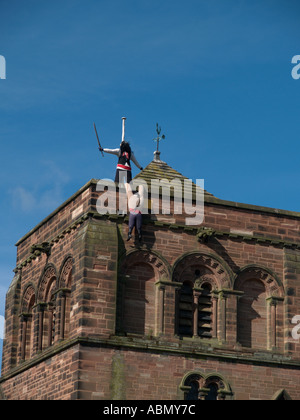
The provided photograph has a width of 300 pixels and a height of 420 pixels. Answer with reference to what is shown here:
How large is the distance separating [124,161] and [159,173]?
6.58 feet

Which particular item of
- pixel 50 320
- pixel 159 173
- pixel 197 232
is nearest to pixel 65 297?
pixel 50 320

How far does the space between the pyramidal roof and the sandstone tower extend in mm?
136

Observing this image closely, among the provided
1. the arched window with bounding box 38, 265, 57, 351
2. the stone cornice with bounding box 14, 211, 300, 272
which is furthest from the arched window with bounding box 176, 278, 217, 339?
the arched window with bounding box 38, 265, 57, 351

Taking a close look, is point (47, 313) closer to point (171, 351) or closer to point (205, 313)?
point (171, 351)

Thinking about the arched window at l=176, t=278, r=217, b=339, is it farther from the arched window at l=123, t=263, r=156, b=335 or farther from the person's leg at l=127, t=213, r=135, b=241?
the person's leg at l=127, t=213, r=135, b=241

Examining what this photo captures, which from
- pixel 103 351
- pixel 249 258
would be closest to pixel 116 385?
pixel 103 351

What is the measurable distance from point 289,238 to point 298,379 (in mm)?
5571

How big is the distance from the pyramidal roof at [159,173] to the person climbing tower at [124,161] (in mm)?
444

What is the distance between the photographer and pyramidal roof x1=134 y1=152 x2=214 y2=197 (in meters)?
47.2

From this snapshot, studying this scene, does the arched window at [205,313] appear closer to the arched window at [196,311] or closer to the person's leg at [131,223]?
the arched window at [196,311]
